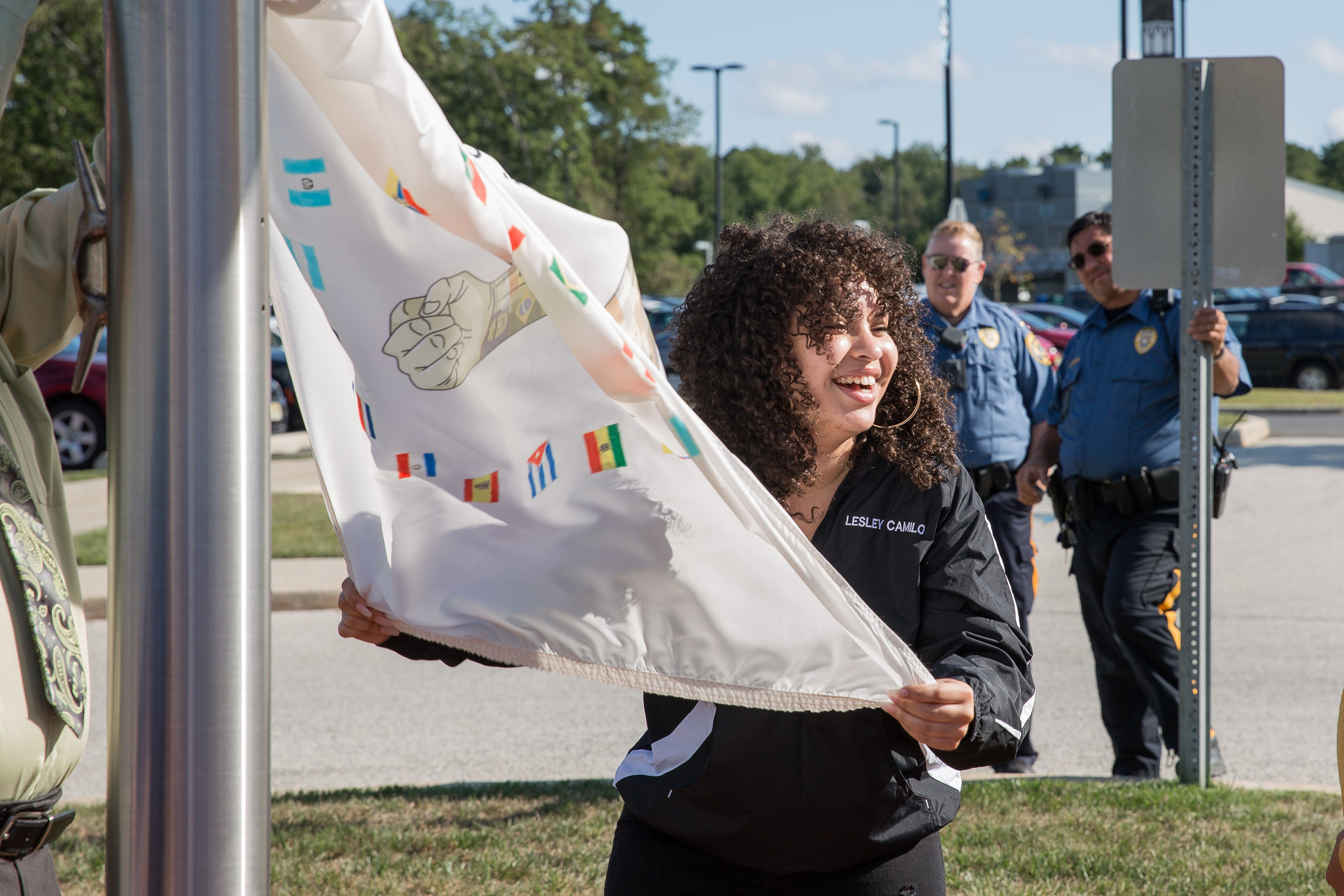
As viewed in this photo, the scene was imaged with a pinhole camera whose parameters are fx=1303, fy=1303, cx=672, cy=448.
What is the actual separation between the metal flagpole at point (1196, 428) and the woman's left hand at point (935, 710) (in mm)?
3291

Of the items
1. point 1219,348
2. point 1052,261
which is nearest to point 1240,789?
point 1219,348

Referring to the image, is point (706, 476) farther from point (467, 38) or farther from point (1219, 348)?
point (467, 38)

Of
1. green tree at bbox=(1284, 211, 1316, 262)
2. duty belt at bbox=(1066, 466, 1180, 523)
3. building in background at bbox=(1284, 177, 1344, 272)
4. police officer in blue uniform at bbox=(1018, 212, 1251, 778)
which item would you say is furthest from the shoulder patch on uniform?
building in background at bbox=(1284, 177, 1344, 272)

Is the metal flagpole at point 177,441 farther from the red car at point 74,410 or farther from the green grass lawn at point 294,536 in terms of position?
the red car at point 74,410

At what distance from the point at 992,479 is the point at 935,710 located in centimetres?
397

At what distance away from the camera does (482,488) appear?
71.8 inches

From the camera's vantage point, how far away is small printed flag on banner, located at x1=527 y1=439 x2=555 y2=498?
5.93 feet

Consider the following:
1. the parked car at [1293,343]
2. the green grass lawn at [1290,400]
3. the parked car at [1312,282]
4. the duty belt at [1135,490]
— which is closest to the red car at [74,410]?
the duty belt at [1135,490]

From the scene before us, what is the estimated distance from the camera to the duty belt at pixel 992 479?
562cm

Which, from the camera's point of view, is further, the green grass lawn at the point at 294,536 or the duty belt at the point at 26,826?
the green grass lawn at the point at 294,536

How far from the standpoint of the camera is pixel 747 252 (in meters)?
2.39

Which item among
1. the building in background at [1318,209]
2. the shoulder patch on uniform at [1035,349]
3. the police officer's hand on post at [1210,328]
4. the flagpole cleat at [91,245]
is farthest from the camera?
the building in background at [1318,209]

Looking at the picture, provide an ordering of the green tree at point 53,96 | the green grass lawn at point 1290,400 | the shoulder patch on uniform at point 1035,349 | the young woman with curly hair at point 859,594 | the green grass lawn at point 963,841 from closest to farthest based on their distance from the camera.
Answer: the young woman with curly hair at point 859,594 → the green grass lawn at point 963,841 → the shoulder patch on uniform at point 1035,349 → the green grass lawn at point 1290,400 → the green tree at point 53,96

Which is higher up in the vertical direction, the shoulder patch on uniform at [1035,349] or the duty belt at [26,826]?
the shoulder patch on uniform at [1035,349]
